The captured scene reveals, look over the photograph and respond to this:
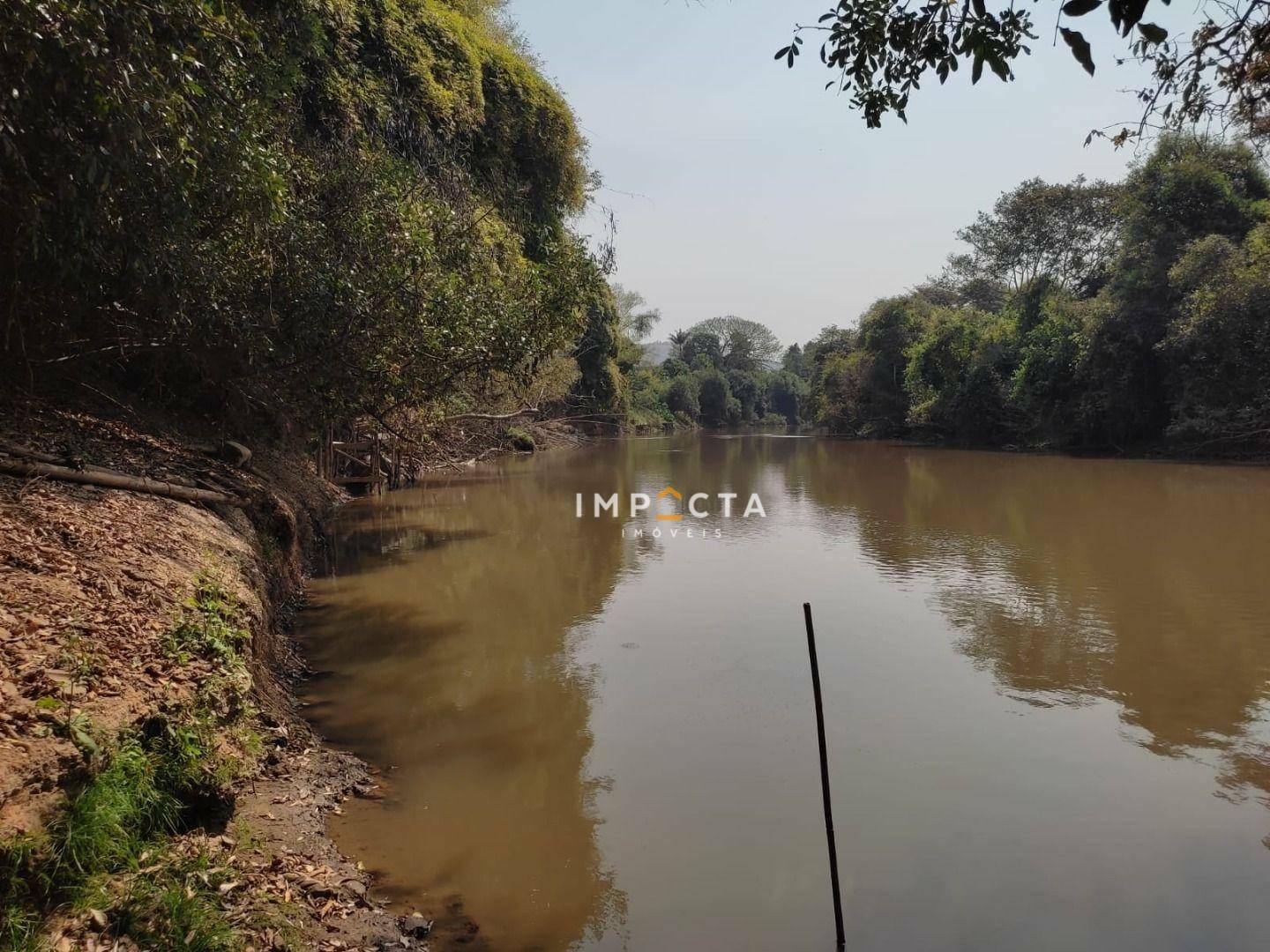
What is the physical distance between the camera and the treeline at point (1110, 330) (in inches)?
909

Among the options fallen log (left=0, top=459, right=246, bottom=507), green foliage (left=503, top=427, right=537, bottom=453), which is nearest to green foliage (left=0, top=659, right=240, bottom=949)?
fallen log (left=0, top=459, right=246, bottom=507)

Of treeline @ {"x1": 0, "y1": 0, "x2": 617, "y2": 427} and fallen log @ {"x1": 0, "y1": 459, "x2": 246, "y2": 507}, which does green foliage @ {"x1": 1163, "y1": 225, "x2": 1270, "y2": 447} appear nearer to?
treeline @ {"x1": 0, "y1": 0, "x2": 617, "y2": 427}

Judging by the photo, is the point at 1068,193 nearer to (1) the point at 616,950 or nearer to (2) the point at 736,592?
(2) the point at 736,592

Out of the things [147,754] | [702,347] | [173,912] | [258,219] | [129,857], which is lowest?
[173,912]

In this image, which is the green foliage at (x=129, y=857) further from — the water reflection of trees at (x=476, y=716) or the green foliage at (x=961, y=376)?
the green foliage at (x=961, y=376)

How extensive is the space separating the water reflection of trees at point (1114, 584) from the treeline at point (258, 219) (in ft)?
22.9

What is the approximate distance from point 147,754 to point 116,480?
3308 millimetres

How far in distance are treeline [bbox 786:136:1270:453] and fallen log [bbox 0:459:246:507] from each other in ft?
55.3

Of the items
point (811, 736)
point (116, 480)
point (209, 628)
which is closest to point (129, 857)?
point (209, 628)

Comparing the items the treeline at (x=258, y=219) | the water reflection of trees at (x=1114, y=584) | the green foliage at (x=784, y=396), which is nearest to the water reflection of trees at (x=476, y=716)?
the treeline at (x=258, y=219)

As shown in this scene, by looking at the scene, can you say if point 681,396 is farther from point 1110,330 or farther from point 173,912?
point 173,912

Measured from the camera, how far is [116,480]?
5.93m

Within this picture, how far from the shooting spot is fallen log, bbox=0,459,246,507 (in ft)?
16.6

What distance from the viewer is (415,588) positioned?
10.1 meters
